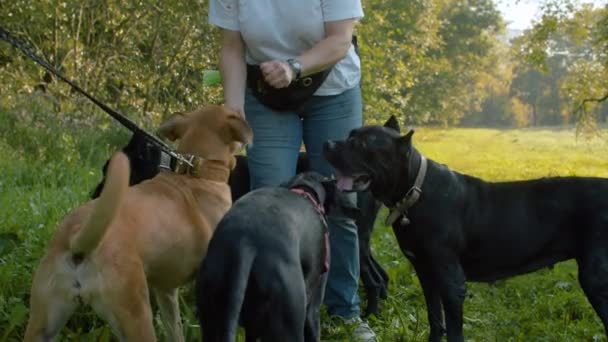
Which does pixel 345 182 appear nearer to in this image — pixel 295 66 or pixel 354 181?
pixel 354 181

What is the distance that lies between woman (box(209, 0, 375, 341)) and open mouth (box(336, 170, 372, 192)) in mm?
290

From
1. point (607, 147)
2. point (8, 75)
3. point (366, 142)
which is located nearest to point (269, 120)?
point (366, 142)

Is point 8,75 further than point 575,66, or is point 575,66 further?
point 575,66

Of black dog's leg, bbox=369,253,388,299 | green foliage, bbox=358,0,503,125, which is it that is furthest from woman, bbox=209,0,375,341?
green foliage, bbox=358,0,503,125

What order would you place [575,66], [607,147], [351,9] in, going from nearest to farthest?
[351,9] < [575,66] < [607,147]

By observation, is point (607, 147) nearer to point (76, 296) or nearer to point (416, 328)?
point (416, 328)

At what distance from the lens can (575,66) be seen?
23188 millimetres

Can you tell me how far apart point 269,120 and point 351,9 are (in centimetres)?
81

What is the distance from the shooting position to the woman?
4211 millimetres

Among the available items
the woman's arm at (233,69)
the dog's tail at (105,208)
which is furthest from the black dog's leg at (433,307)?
the dog's tail at (105,208)

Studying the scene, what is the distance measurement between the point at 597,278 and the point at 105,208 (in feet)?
9.50

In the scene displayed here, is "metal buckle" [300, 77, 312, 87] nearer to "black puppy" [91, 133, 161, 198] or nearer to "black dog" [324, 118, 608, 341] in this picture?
"black dog" [324, 118, 608, 341]

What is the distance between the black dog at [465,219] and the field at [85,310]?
0.57 m

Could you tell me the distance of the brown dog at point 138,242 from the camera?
120 inches
